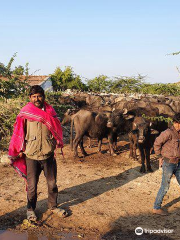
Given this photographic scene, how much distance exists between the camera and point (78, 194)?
18.7 feet

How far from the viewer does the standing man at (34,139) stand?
4348 millimetres

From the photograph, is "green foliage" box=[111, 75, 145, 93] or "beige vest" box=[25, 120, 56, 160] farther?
"green foliage" box=[111, 75, 145, 93]

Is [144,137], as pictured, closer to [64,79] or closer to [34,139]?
[34,139]

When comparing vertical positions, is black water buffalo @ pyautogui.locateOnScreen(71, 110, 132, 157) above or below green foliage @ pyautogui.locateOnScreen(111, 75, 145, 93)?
below

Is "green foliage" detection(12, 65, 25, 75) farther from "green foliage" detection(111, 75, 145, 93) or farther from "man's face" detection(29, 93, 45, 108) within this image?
"green foliage" detection(111, 75, 145, 93)

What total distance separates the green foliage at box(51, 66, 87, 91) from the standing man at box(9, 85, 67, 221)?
28.9 meters

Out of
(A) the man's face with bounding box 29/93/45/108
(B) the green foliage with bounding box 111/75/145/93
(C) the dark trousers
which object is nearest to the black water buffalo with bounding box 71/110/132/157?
(C) the dark trousers

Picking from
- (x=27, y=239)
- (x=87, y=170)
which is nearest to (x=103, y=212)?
(x=27, y=239)

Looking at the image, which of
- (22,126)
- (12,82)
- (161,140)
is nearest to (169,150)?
(161,140)

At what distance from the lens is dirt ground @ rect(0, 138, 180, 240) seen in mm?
4367

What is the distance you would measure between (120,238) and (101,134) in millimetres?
5249

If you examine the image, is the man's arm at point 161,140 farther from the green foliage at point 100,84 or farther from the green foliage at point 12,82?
the green foliage at point 100,84

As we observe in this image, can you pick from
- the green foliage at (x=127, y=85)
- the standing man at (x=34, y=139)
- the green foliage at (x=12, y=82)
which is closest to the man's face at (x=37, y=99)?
the standing man at (x=34, y=139)

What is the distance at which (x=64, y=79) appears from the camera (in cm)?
3494
